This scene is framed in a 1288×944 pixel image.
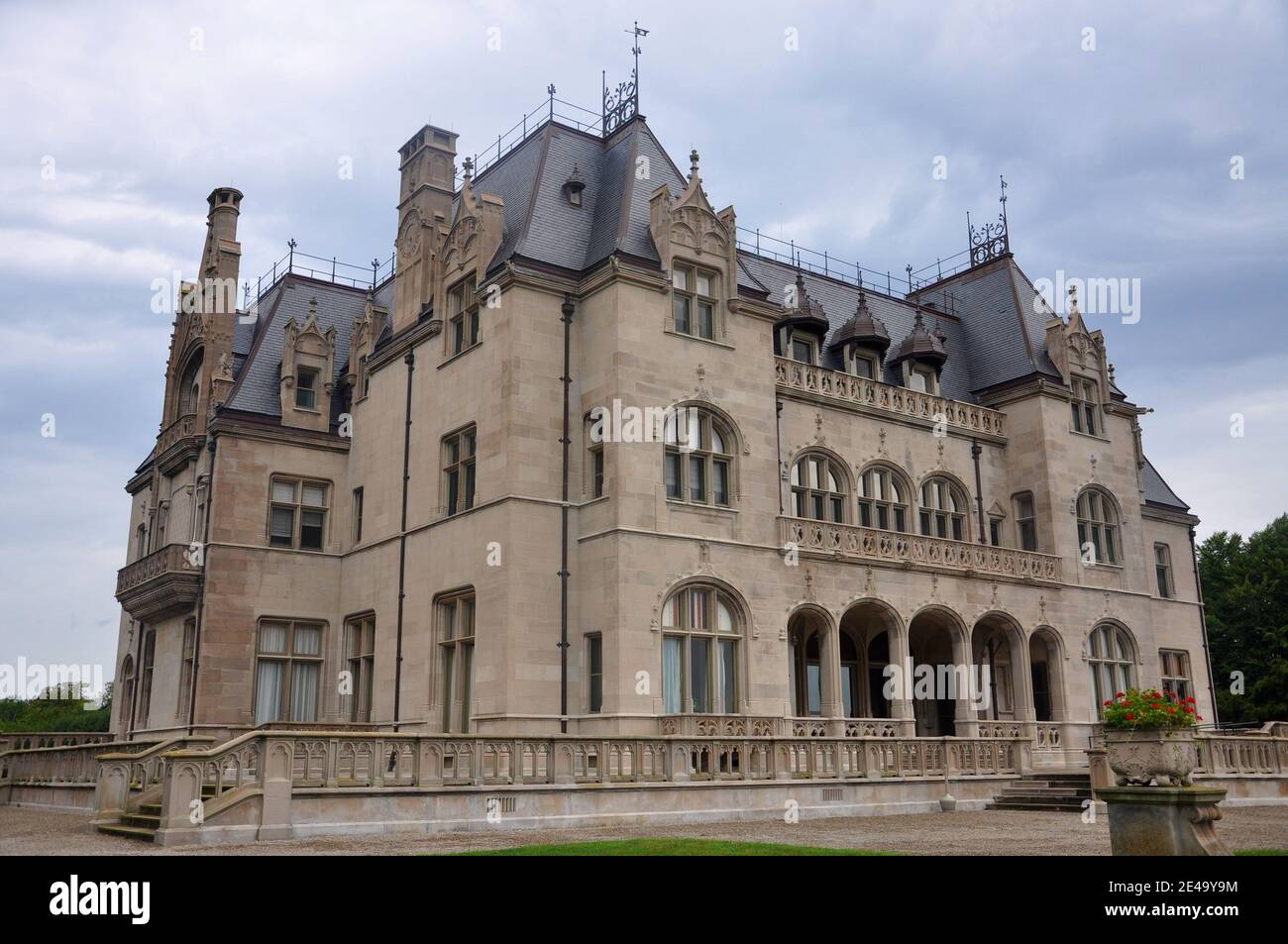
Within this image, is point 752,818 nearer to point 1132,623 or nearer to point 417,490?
point 417,490

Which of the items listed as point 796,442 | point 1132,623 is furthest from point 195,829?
point 1132,623

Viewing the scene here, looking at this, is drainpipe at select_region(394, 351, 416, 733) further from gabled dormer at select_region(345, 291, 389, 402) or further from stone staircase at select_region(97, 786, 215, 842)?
stone staircase at select_region(97, 786, 215, 842)

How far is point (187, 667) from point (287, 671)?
107 inches

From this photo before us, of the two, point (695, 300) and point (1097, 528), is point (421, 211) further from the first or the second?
point (1097, 528)

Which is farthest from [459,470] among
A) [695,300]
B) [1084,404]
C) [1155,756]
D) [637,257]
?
[1084,404]

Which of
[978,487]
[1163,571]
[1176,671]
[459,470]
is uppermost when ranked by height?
[978,487]

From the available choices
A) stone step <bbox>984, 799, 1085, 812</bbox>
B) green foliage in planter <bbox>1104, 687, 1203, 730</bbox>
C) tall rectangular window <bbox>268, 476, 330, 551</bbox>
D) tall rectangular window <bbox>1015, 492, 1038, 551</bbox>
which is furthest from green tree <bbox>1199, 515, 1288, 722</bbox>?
green foliage in planter <bbox>1104, 687, 1203, 730</bbox>

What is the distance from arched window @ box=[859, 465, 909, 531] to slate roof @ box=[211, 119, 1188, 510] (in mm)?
3779

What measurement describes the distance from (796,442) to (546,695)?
10.1 m

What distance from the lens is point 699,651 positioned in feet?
90.8

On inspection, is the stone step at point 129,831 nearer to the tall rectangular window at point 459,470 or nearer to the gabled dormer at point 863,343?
the tall rectangular window at point 459,470

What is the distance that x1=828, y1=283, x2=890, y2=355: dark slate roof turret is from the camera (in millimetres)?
35066

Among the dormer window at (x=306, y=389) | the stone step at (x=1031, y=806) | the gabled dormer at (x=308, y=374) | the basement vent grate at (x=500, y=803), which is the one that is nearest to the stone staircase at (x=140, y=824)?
the basement vent grate at (x=500, y=803)

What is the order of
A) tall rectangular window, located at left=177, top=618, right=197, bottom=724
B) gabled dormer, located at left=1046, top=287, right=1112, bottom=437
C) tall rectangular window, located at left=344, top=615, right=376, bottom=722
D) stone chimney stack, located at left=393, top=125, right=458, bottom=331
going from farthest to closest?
gabled dormer, located at left=1046, top=287, right=1112, bottom=437, stone chimney stack, located at left=393, top=125, right=458, bottom=331, tall rectangular window, located at left=344, top=615, right=376, bottom=722, tall rectangular window, located at left=177, top=618, right=197, bottom=724
